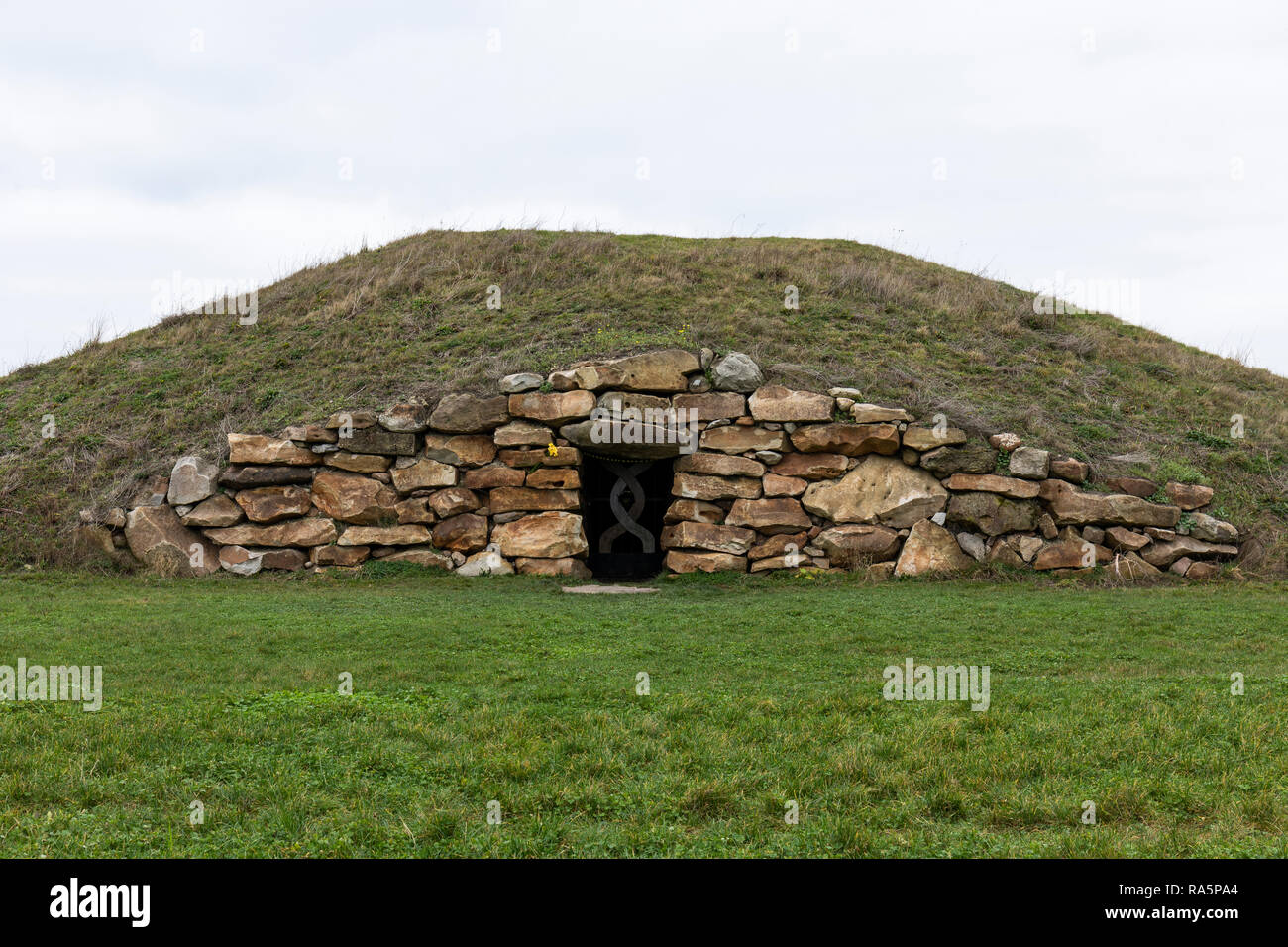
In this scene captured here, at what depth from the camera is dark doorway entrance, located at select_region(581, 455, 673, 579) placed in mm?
19172

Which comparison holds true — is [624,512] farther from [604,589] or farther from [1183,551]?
[1183,551]

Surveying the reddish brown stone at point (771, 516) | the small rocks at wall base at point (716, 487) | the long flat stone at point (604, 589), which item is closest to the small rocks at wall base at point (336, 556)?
the long flat stone at point (604, 589)

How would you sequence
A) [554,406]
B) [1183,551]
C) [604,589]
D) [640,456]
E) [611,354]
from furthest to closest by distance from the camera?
[611,354], [640,456], [554,406], [1183,551], [604,589]

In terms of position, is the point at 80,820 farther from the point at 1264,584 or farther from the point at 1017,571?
the point at 1264,584

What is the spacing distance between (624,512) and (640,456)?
70.7 inches

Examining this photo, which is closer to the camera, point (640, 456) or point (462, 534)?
point (462, 534)

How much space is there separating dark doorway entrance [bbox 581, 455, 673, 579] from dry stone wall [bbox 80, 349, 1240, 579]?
1433 millimetres

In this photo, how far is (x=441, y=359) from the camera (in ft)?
65.4

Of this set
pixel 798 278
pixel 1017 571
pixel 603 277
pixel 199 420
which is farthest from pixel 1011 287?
pixel 199 420

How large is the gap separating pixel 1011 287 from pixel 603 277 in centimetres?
1183

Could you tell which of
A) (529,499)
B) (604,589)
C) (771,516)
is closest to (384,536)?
(529,499)

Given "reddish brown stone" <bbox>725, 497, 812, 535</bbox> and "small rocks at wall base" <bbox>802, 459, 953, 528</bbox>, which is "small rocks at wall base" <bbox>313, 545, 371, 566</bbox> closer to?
"reddish brown stone" <bbox>725, 497, 812, 535</bbox>

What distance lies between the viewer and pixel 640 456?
706 inches

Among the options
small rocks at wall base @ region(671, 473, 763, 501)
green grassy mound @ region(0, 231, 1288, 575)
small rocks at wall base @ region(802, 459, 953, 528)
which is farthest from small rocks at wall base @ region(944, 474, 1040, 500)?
small rocks at wall base @ region(671, 473, 763, 501)
